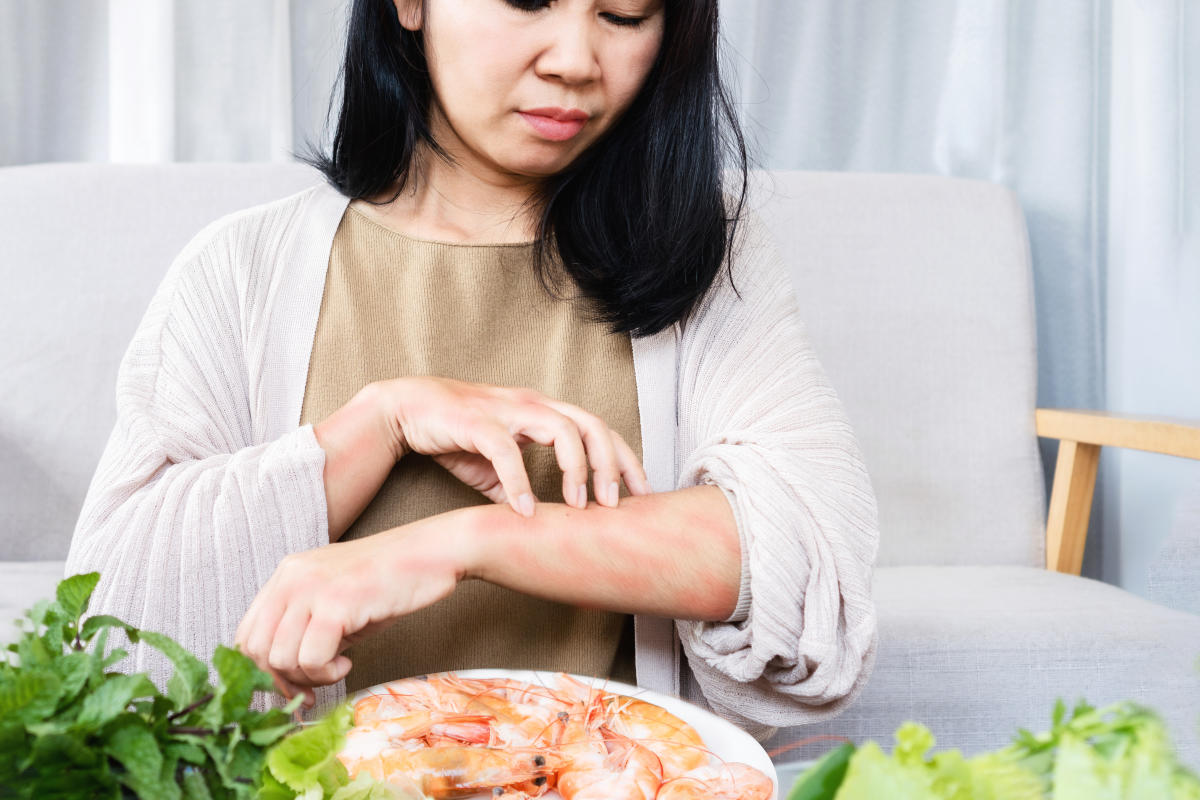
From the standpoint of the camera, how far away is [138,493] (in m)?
0.78

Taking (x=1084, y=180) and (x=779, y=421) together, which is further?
(x=1084, y=180)

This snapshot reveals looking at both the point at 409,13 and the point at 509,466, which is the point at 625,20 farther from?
the point at 509,466

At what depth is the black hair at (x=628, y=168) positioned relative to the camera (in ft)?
3.23

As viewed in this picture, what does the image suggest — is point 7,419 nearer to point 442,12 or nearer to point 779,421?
point 442,12

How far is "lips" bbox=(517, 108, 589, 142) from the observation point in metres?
0.93

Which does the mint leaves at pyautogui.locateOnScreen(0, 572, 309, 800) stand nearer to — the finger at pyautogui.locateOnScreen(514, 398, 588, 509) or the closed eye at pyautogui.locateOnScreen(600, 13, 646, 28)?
the finger at pyautogui.locateOnScreen(514, 398, 588, 509)

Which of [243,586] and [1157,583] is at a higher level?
[243,586]

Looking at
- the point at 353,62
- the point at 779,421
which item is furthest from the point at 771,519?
the point at 353,62

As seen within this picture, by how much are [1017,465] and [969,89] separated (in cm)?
74

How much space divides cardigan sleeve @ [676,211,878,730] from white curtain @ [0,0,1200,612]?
1053 millimetres

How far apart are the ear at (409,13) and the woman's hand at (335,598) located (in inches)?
21.8

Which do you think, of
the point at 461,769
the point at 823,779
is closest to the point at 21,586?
the point at 461,769

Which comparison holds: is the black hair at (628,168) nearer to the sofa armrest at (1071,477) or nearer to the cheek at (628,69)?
the cheek at (628,69)

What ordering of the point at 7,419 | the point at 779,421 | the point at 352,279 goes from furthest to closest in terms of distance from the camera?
the point at 7,419
the point at 352,279
the point at 779,421
